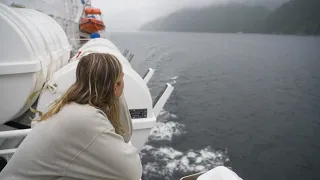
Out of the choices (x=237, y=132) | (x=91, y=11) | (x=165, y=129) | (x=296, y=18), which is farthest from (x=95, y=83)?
(x=296, y=18)

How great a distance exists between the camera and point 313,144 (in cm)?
1058

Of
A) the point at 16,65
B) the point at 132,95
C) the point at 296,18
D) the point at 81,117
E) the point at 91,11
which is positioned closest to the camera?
the point at 81,117

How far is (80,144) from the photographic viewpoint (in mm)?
1094

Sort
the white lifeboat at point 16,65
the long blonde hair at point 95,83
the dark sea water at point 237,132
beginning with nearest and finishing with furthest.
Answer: the long blonde hair at point 95,83, the white lifeboat at point 16,65, the dark sea water at point 237,132

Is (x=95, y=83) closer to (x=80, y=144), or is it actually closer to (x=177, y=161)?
(x=80, y=144)

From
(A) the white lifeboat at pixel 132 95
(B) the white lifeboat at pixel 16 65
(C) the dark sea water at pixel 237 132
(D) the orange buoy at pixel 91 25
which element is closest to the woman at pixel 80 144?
(B) the white lifeboat at pixel 16 65

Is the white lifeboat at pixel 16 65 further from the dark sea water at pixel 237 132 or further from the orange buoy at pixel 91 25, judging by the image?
the orange buoy at pixel 91 25

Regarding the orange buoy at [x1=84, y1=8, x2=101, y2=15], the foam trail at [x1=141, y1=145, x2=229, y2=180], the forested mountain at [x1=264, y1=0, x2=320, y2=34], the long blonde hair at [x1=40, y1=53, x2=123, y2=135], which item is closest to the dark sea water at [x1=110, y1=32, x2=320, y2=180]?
the foam trail at [x1=141, y1=145, x2=229, y2=180]

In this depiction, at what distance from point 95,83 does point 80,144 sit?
31 cm

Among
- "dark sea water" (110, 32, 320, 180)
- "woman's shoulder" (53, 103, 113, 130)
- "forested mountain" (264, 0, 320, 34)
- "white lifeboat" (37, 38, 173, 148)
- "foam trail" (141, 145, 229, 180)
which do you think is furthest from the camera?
"forested mountain" (264, 0, 320, 34)

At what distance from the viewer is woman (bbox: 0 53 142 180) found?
1.09 meters

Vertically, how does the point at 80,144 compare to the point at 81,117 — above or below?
below

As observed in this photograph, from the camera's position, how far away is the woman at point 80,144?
109 centimetres

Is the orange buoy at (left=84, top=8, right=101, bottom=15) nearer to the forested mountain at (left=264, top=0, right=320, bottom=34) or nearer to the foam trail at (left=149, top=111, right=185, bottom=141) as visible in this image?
the foam trail at (left=149, top=111, right=185, bottom=141)
